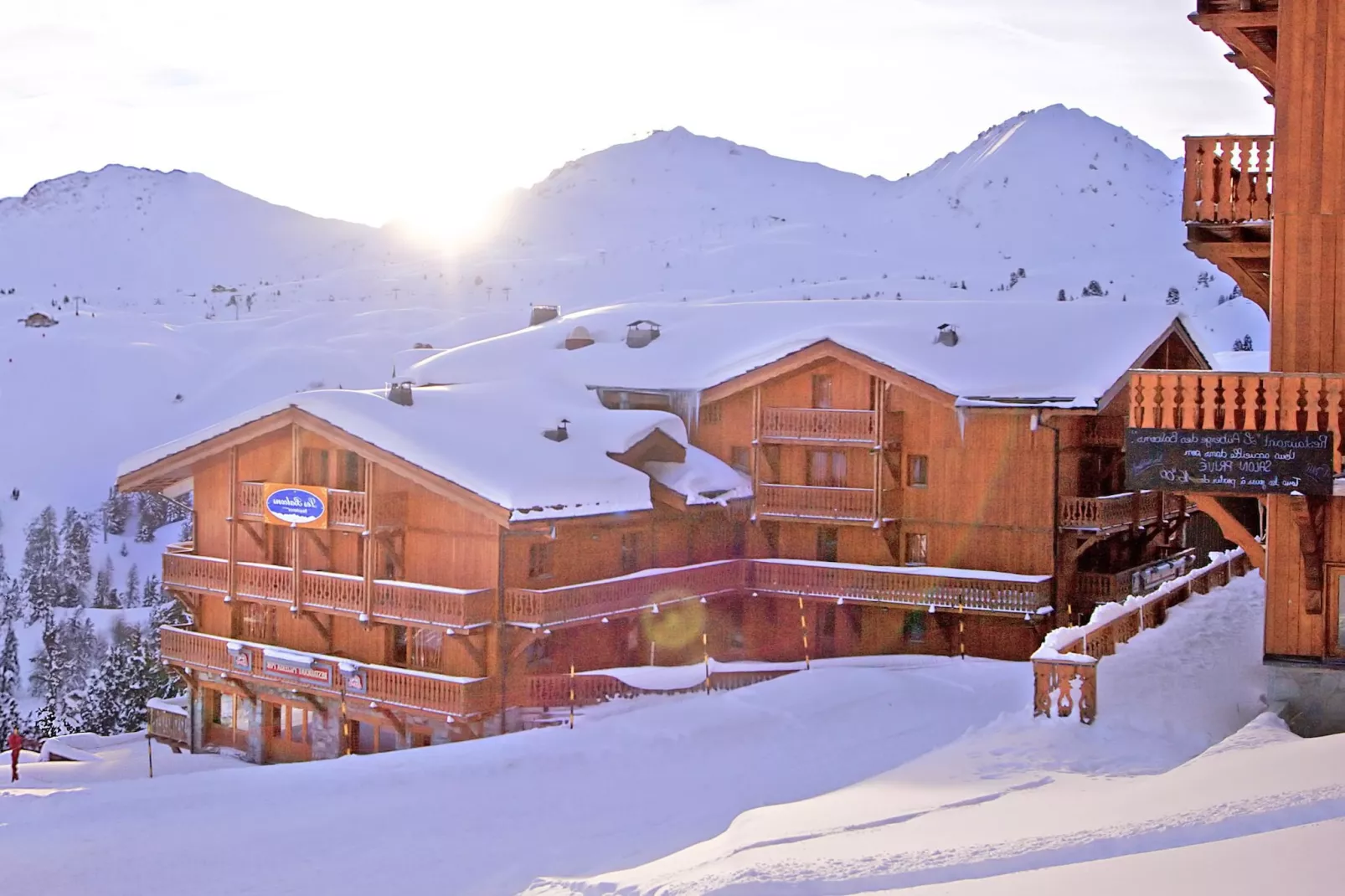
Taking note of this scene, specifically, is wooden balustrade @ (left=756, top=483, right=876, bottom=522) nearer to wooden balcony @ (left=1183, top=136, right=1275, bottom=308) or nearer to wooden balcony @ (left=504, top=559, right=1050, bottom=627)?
wooden balcony @ (left=504, top=559, right=1050, bottom=627)

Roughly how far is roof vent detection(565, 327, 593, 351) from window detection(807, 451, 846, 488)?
1049 centimetres

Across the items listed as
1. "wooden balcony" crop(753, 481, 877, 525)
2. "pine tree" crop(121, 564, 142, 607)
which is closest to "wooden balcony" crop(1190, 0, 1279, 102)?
"wooden balcony" crop(753, 481, 877, 525)

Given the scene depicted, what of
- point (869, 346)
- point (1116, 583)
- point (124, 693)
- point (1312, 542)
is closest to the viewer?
point (1312, 542)

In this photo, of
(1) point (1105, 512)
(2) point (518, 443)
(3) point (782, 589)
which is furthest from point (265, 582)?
(1) point (1105, 512)

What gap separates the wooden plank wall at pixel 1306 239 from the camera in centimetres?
1948

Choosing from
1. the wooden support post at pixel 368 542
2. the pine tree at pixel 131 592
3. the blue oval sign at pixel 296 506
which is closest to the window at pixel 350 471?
the blue oval sign at pixel 296 506

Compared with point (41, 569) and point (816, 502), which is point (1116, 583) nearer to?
point (816, 502)

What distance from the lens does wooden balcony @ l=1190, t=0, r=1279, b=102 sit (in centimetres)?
1986

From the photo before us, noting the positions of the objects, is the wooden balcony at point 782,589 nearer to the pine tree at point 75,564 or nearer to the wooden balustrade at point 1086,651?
the wooden balustrade at point 1086,651

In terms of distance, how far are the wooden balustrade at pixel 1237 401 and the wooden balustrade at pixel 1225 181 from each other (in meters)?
3.03

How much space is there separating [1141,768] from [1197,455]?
168 inches

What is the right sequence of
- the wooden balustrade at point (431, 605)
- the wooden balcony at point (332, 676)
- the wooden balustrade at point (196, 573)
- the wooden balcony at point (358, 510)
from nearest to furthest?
the wooden balustrade at point (431, 605) → the wooden balcony at point (332, 676) → the wooden balcony at point (358, 510) → the wooden balustrade at point (196, 573)

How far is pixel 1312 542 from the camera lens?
1908 centimetres

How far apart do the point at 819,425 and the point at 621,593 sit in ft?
24.7
